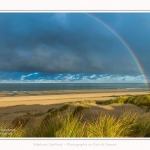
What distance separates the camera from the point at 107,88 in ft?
28.2

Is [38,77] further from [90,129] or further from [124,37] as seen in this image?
[90,129]

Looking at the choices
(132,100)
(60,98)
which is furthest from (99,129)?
(60,98)

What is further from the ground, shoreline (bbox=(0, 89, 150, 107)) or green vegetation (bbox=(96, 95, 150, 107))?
shoreline (bbox=(0, 89, 150, 107))

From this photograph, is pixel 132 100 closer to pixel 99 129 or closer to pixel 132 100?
pixel 132 100

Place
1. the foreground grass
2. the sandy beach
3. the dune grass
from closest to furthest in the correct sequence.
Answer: the foreground grass, the dune grass, the sandy beach

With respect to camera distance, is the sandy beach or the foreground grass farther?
the sandy beach

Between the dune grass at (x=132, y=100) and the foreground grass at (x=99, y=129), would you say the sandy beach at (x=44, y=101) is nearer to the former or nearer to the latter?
the dune grass at (x=132, y=100)

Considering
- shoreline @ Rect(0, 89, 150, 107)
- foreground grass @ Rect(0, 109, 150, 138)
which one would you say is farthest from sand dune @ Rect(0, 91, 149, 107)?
foreground grass @ Rect(0, 109, 150, 138)

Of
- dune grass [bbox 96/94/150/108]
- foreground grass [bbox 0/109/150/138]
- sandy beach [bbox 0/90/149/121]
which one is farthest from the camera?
sandy beach [bbox 0/90/149/121]

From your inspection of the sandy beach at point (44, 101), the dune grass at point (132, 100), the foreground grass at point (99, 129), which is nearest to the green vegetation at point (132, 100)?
the dune grass at point (132, 100)

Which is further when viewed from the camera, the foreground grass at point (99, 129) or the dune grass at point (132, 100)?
the dune grass at point (132, 100)

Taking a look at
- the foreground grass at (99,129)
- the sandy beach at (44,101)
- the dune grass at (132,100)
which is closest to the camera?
the foreground grass at (99,129)

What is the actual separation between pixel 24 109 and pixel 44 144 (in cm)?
523

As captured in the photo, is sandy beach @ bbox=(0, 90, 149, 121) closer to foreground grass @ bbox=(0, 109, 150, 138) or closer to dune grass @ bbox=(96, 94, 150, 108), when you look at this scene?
dune grass @ bbox=(96, 94, 150, 108)
